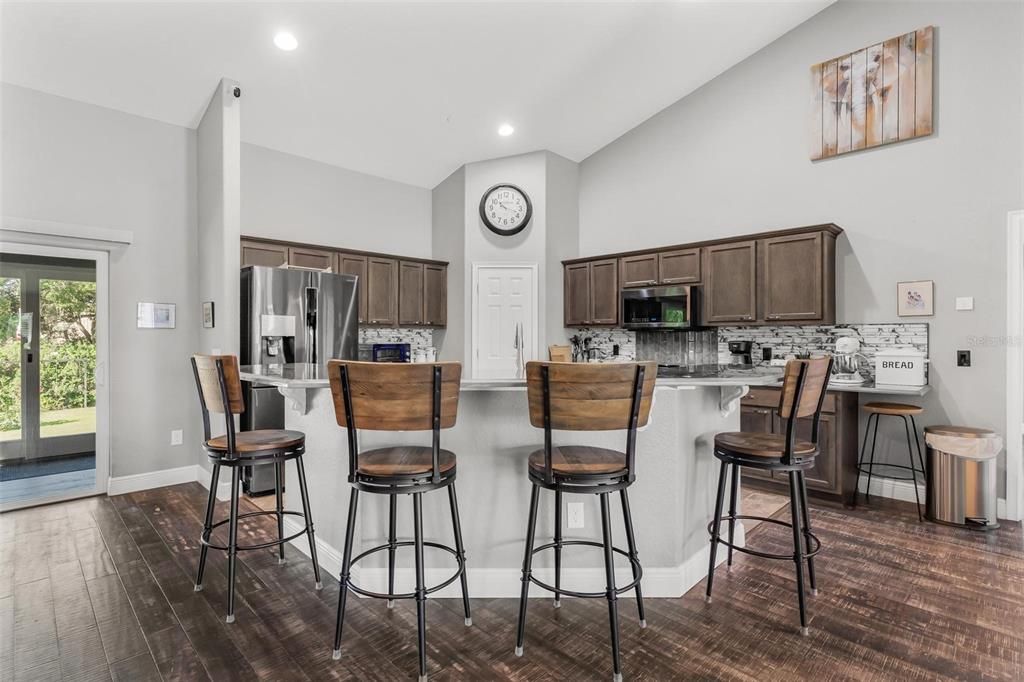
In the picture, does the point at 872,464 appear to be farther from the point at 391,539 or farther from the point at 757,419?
the point at 391,539

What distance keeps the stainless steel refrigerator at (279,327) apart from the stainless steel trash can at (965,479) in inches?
175

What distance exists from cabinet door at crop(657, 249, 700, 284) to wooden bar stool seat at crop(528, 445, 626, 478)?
3110mm

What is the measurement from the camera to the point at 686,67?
472 centimetres

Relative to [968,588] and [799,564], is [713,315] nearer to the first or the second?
[968,588]

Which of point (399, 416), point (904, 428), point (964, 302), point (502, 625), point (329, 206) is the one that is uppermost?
point (329, 206)

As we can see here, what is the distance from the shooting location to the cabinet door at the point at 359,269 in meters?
5.11

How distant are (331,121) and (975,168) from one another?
5.16m

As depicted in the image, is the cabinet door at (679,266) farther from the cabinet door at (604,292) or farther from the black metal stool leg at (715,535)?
the black metal stool leg at (715,535)

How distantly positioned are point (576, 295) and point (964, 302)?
3.26 meters

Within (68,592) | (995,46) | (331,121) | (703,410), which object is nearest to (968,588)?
(703,410)

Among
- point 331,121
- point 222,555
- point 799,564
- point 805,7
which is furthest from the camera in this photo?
point 331,121

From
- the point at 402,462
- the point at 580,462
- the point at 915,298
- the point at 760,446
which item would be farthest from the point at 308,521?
the point at 915,298

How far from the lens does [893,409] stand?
11.8ft

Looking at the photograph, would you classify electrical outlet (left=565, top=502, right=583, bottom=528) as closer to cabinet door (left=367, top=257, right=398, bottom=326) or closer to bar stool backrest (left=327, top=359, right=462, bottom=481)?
bar stool backrest (left=327, top=359, right=462, bottom=481)
